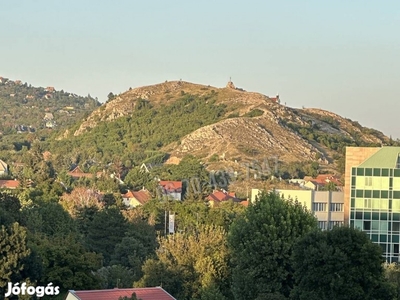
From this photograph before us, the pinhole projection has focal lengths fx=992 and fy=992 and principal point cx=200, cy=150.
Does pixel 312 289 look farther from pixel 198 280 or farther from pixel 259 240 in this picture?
pixel 198 280

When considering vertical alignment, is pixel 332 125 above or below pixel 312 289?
above

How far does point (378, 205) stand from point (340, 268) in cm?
2576

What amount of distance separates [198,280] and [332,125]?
471 feet

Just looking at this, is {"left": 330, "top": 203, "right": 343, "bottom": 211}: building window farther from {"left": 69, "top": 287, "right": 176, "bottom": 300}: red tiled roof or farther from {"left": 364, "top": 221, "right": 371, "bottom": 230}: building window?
{"left": 69, "top": 287, "right": 176, "bottom": 300}: red tiled roof

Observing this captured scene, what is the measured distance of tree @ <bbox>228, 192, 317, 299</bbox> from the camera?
3512 centimetres

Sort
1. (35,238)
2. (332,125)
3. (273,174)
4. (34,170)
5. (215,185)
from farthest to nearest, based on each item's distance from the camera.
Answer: (332,125)
(273,174)
(215,185)
(34,170)
(35,238)

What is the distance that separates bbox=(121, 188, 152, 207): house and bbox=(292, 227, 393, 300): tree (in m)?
62.5

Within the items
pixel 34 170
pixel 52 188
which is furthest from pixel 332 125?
pixel 52 188

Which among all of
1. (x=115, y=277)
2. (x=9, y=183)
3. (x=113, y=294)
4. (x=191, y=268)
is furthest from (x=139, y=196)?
(x=113, y=294)

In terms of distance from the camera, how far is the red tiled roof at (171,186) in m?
107

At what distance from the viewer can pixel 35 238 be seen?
40.1 metres

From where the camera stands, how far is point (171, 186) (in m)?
108

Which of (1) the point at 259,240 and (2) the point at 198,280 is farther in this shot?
(2) the point at 198,280

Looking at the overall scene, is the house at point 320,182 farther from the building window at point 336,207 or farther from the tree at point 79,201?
the building window at point 336,207
